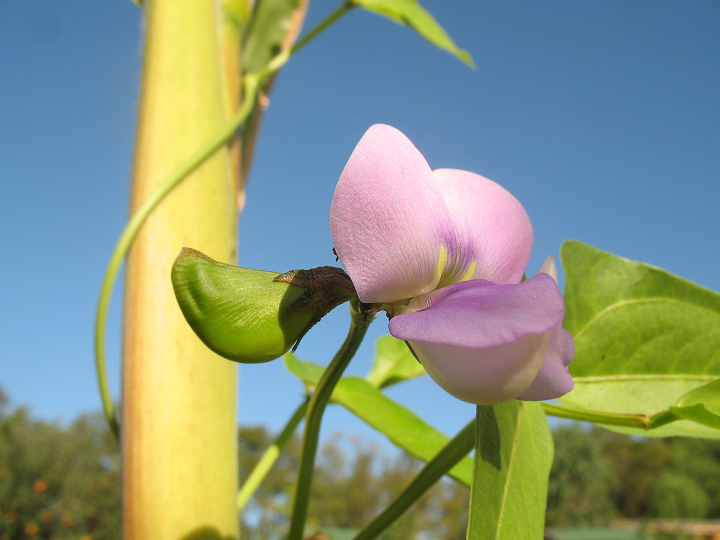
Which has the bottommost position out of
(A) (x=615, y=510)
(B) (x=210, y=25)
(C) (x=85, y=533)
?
(C) (x=85, y=533)

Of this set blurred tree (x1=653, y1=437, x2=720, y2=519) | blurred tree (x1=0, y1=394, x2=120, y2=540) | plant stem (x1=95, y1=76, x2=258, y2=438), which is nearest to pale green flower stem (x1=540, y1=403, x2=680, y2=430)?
plant stem (x1=95, y1=76, x2=258, y2=438)

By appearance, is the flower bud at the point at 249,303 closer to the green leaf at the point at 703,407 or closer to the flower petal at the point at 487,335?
the flower petal at the point at 487,335

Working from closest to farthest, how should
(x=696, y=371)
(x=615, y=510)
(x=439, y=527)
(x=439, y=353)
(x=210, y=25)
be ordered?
1. (x=439, y=353)
2. (x=696, y=371)
3. (x=210, y=25)
4. (x=439, y=527)
5. (x=615, y=510)

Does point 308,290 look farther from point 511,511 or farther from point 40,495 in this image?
→ point 40,495

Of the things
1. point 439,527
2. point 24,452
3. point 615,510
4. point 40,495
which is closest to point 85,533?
point 40,495

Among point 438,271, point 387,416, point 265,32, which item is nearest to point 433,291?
point 438,271

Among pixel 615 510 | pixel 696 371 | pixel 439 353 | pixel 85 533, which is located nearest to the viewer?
pixel 439 353

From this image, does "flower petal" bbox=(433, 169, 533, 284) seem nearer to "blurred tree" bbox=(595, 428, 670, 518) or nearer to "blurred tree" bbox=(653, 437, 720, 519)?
"blurred tree" bbox=(653, 437, 720, 519)
